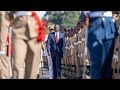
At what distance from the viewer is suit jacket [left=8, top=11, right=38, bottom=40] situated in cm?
833

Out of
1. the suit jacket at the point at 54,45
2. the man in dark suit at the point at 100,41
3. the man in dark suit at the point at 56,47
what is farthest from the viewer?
the suit jacket at the point at 54,45

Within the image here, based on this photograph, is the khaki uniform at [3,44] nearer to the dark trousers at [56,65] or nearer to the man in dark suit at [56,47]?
the dark trousers at [56,65]

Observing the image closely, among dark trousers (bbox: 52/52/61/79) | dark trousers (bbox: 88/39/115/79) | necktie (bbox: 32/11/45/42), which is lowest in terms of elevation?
dark trousers (bbox: 52/52/61/79)

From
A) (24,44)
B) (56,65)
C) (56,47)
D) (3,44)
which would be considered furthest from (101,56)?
(56,47)

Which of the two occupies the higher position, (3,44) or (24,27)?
(24,27)

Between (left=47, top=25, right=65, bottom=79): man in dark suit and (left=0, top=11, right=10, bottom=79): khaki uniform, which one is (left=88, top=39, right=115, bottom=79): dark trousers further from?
(left=47, top=25, right=65, bottom=79): man in dark suit

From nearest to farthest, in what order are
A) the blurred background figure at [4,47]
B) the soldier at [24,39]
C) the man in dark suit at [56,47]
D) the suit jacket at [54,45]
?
the soldier at [24,39] < the blurred background figure at [4,47] < the man in dark suit at [56,47] < the suit jacket at [54,45]

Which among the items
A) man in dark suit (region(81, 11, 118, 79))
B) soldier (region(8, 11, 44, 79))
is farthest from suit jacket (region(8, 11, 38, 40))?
man in dark suit (region(81, 11, 118, 79))

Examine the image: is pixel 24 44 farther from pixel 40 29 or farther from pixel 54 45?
pixel 54 45

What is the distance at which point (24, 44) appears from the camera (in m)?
8.37

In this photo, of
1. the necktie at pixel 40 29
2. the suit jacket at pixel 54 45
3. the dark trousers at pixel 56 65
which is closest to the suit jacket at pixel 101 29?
the necktie at pixel 40 29

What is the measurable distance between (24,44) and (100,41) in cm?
94

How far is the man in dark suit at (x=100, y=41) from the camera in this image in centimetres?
842
